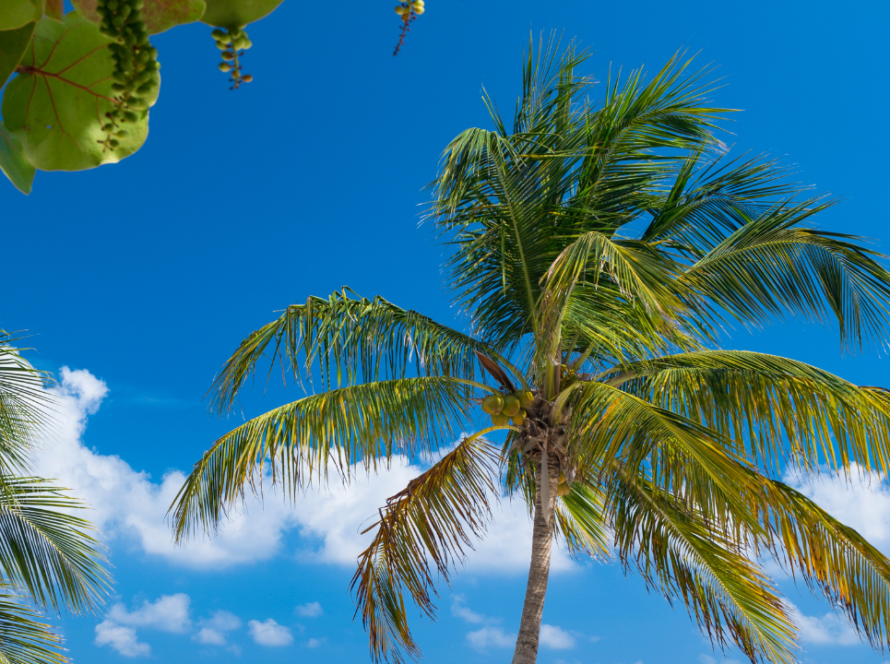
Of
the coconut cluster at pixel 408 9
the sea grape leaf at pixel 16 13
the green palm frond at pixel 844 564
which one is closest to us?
the sea grape leaf at pixel 16 13

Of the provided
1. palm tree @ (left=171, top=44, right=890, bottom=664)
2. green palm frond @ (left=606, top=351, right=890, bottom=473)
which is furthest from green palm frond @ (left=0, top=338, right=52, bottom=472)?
green palm frond @ (left=606, top=351, right=890, bottom=473)

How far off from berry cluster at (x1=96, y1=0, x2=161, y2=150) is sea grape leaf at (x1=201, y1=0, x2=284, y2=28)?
0.04 m

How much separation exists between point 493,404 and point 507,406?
0.11 meters

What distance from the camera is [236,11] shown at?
17.5 inches

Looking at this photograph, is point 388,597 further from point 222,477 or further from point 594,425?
point 594,425

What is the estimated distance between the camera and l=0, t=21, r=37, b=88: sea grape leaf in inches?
17.1

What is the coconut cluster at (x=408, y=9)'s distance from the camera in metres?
0.74

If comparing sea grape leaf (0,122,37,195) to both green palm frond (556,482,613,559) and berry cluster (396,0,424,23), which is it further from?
green palm frond (556,482,613,559)

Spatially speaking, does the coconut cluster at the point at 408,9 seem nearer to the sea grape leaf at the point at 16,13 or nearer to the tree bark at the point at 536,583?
the sea grape leaf at the point at 16,13

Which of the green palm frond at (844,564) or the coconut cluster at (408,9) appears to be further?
the green palm frond at (844,564)

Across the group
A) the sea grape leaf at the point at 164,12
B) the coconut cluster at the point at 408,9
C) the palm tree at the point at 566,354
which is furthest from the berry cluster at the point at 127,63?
the palm tree at the point at 566,354

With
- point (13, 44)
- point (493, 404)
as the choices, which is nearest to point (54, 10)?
point (13, 44)

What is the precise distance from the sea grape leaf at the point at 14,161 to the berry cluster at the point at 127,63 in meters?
0.08

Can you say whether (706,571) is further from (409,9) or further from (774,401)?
(409,9)
